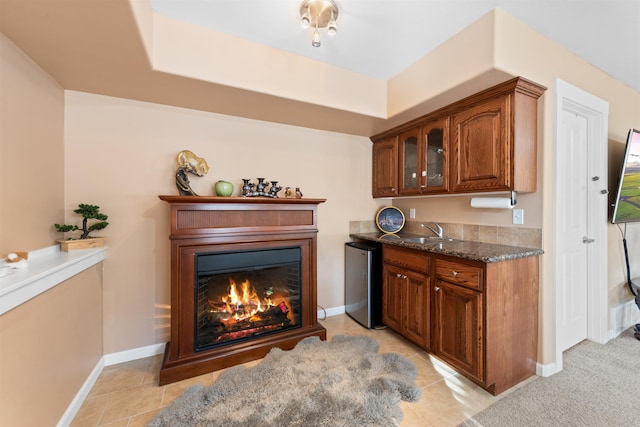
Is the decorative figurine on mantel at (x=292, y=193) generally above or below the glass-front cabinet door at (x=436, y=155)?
below

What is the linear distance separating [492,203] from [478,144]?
507 mm

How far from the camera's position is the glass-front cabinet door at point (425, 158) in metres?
2.26

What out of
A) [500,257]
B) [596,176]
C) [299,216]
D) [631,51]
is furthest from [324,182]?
[631,51]

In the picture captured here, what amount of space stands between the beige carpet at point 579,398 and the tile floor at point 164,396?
11 centimetres

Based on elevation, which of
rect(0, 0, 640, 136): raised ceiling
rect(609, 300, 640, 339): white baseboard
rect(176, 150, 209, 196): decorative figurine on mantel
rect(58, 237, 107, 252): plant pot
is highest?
rect(0, 0, 640, 136): raised ceiling

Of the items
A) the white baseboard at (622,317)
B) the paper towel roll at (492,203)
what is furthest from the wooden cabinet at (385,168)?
the white baseboard at (622,317)

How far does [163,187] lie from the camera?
2193 millimetres

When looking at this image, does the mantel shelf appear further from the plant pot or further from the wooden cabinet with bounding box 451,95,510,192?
the wooden cabinet with bounding box 451,95,510,192

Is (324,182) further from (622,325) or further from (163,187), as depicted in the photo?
(622,325)

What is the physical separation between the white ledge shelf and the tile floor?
35.0 inches

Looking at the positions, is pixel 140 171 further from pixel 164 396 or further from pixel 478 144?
pixel 478 144

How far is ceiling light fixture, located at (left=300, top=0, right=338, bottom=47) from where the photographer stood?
1542 millimetres

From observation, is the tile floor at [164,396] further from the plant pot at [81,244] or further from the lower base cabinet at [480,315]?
the plant pot at [81,244]

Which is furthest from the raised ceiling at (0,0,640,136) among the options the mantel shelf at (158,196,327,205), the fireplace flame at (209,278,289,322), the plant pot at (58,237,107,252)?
the fireplace flame at (209,278,289,322)
